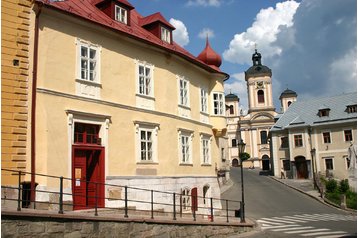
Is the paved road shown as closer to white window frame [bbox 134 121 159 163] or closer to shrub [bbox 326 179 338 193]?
shrub [bbox 326 179 338 193]

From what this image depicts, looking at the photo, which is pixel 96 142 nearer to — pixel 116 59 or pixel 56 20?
pixel 116 59

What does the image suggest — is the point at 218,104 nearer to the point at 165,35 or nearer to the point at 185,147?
the point at 185,147

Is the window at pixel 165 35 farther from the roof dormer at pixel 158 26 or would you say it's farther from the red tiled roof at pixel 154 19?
the red tiled roof at pixel 154 19

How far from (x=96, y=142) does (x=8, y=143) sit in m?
3.93

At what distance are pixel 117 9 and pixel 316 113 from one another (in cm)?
4092

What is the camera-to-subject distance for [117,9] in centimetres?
1911

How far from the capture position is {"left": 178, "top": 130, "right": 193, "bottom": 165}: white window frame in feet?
67.7

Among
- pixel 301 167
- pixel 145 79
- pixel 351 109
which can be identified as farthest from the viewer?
pixel 301 167

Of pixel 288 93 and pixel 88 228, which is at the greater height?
pixel 288 93

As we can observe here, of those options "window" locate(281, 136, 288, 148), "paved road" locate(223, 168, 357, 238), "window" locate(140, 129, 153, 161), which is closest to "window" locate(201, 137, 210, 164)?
"paved road" locate(223, 168, 357, 238)

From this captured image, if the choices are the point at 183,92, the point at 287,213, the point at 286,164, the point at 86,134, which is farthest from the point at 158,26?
the point at 286,164

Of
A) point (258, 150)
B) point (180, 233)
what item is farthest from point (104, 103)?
point (258, 150)

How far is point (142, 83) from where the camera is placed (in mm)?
18656

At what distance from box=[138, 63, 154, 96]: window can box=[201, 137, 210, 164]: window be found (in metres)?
5.71
